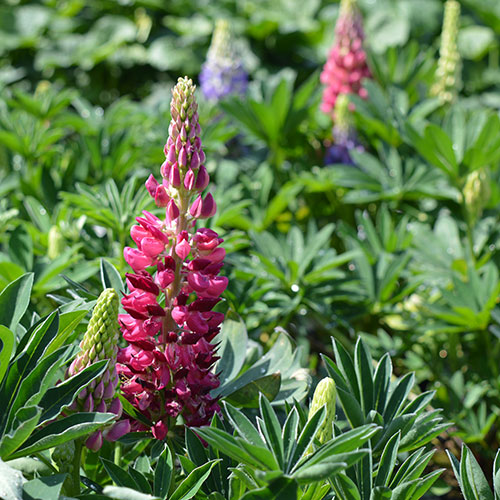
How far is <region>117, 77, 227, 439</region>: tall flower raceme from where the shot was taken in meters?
0.96

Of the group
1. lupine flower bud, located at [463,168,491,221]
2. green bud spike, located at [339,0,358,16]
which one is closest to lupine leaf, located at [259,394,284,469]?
lupine flower bud, located at [463,168,491,221]

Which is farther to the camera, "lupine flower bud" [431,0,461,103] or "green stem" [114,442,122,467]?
"lupine flower bud" [431,0,461,103]

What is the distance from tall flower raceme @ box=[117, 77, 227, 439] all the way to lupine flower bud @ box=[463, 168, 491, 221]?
105 centimetres

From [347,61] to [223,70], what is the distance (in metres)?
0.50

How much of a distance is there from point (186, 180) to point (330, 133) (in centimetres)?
152

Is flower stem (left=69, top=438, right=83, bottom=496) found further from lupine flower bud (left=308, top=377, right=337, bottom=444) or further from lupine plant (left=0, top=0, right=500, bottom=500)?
lupine flower bud (left=308, top=377, right=337, bottom=444)

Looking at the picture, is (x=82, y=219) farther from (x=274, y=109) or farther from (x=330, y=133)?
(x=330, y=133)

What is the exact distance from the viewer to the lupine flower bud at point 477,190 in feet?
5.90

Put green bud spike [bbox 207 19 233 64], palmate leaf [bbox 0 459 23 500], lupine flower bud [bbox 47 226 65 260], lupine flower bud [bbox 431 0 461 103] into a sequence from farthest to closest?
green bud spike [bbox 207 19 233 64], lupine flower bud [bbox 431 0 461 103], lupine flower bud [bbox 47 226 65 260], palmate leaf [bbox 0 459 23 500]

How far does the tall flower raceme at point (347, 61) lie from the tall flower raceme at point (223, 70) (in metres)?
0.38

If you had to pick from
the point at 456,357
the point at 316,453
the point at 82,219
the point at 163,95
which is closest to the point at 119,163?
the point at 82,219

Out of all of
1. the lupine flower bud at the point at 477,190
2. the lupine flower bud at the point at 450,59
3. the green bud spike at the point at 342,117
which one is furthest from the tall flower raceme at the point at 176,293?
the lupine flower bud at the point at 450,59

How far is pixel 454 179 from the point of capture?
1.86m

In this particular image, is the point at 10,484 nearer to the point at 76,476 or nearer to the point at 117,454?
the point at 76,476
